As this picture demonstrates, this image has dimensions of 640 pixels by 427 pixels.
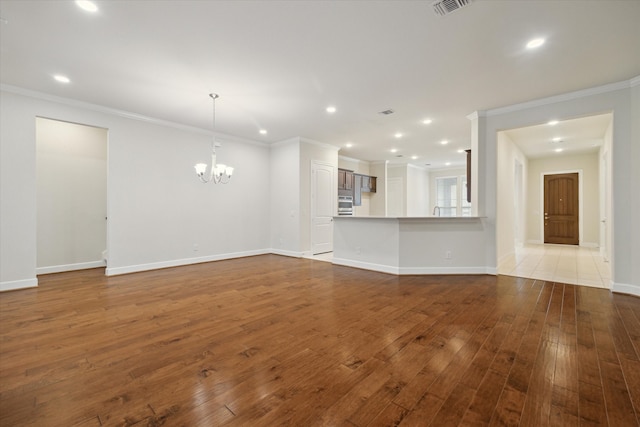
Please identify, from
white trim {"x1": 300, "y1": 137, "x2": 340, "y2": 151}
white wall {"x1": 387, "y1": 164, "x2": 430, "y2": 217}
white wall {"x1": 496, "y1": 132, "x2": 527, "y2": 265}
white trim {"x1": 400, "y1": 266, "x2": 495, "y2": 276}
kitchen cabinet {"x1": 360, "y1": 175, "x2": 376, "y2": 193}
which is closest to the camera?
white trim {"x1": 400, "y1": 266, "x2": 495, "y2": 276}

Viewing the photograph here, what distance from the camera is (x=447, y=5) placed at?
2381 millimetres

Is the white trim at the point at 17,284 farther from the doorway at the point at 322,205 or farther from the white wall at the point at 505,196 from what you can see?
the white wall at the point at 505,196

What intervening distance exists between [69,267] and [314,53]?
623cm

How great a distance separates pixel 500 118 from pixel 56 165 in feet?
27.9

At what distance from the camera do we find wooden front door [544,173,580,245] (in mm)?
8648

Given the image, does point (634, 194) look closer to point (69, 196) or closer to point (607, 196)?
point (607, 196)

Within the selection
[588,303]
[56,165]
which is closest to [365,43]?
[588,303]

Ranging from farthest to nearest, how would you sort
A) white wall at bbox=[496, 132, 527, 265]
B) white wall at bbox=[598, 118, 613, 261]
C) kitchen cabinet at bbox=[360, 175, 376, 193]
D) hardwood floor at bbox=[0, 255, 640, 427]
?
1. kitchen cabinet at bbox=[360, 175, 376, 193]
2. white wall at bbox=[496, 132, 527, 265]
3. white wall at bbox=[598, 118, 613, 261]
4. hardwood floor at bbox=[0, 255, 640, 427]

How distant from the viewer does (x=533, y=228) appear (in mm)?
9336

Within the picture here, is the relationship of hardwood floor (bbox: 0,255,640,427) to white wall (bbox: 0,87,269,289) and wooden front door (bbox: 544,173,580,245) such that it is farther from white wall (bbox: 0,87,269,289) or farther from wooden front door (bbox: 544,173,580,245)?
wooden front door (bbox: 544,173,580,245)

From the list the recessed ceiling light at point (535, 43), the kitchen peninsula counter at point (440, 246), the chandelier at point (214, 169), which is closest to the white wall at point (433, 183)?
the kitchen peninsula counter at point (440, 246)

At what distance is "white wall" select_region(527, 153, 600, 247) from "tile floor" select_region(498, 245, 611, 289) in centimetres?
133

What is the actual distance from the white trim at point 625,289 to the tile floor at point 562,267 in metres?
0.21

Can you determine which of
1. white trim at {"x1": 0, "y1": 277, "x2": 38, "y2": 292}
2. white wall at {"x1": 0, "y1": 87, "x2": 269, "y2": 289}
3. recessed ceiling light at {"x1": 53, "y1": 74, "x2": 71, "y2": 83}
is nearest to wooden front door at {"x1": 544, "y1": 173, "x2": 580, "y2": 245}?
white wall at {"x1": 0, "y1": 87, "x2": 269, "y2": 289}
